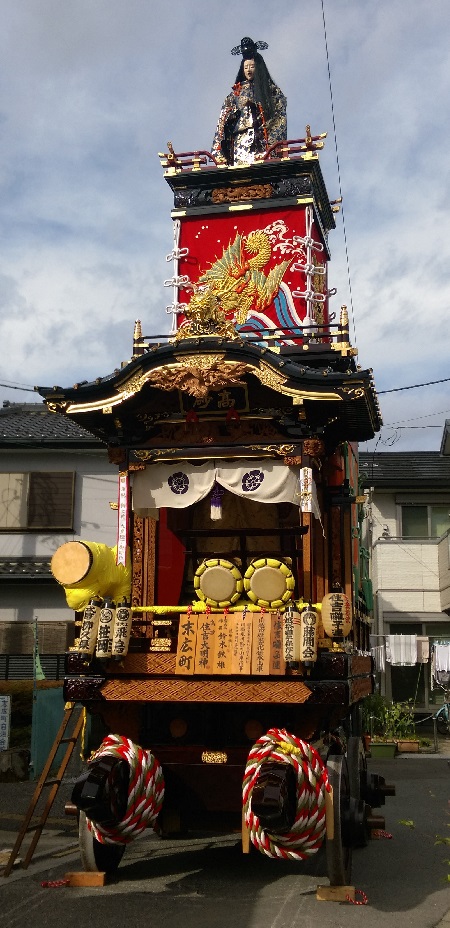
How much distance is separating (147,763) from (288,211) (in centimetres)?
1200

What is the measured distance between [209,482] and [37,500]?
13.7 metres

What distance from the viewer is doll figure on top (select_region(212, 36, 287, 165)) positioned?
1758 cm

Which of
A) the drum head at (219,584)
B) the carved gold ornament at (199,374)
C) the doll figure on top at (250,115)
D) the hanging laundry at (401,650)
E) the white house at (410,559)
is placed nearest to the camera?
the drum head at (219,584)

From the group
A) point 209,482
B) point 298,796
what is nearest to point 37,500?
point 209,482

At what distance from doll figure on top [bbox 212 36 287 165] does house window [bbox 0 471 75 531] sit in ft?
33.0

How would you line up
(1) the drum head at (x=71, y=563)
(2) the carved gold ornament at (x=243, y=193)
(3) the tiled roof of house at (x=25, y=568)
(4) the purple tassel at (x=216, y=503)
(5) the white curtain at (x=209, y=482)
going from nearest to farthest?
(1) the drum head at (x=71, y=563) < (5) the white curtain at (x=209, y=482) < (4) the purple tassel at (x=216, y=503) < (2) the carved gold ornament at (x=243, y=193) < (3) the tiled roof of house at (x=25, y=568)

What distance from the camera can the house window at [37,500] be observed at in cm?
2289

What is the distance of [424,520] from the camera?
94.1ft

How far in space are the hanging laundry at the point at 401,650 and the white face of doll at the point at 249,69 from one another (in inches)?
623

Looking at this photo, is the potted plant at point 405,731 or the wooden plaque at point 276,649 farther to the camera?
the potted plant at point 405,731

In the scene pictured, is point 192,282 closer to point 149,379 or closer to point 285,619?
point 149,379

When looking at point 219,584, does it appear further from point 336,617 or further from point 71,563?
point 71,563

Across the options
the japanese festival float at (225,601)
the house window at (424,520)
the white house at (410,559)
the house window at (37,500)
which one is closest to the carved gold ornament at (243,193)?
the japanese festival float at (225,601)

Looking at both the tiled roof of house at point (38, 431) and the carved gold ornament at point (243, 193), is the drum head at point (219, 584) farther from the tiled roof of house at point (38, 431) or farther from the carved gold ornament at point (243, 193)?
the tiled roof of house at point (38, 431)
